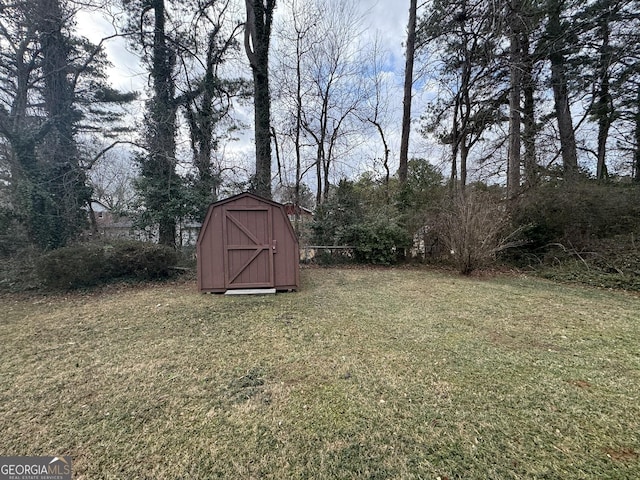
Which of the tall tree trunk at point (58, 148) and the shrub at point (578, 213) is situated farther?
the tall tree trunk at point (58, 148)

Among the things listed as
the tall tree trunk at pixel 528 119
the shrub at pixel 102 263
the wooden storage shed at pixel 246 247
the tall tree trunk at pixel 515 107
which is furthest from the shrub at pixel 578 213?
the shrub at pixel 102 263

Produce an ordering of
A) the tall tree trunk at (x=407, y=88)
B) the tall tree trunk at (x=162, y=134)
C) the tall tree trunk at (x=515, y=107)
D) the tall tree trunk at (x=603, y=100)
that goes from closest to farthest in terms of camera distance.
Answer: the tall tree trunk at (x=603, y=100), the tall tree trunk at (x=162, y=134), the tall tree trunk at (x=515, y=107), the tall tree trunk at (x=407, y=88)

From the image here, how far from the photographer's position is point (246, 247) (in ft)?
18.1

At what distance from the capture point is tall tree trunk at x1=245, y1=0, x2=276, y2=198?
31.6 ft

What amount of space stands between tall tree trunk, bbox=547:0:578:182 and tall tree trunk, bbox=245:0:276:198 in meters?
9.44

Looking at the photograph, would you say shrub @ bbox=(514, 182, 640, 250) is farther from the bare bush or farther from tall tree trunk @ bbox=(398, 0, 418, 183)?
tall tree trunk @ bbox=(398, 0, 418, 183)

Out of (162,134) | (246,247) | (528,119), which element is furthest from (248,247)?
(528,119)

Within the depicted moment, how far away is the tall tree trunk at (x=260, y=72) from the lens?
9.62m

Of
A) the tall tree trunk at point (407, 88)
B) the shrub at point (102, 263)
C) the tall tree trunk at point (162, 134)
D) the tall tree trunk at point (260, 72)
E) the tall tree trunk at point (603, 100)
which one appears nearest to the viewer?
the shrub at point (102, 263)

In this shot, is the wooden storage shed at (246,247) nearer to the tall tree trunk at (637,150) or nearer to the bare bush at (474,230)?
the bare bush at (474,230)

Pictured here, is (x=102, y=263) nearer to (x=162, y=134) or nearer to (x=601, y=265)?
(x=162, y=134)

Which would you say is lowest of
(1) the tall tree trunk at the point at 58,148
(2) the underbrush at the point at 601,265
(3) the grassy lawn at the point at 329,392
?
(3) the grassy lawn at the point at 329,392

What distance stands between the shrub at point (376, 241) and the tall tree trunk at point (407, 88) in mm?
2963

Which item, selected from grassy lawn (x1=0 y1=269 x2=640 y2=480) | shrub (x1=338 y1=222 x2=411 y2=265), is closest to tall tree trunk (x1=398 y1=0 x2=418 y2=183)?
shrub (x1=338 y1=222 x2=411 y2=265)
